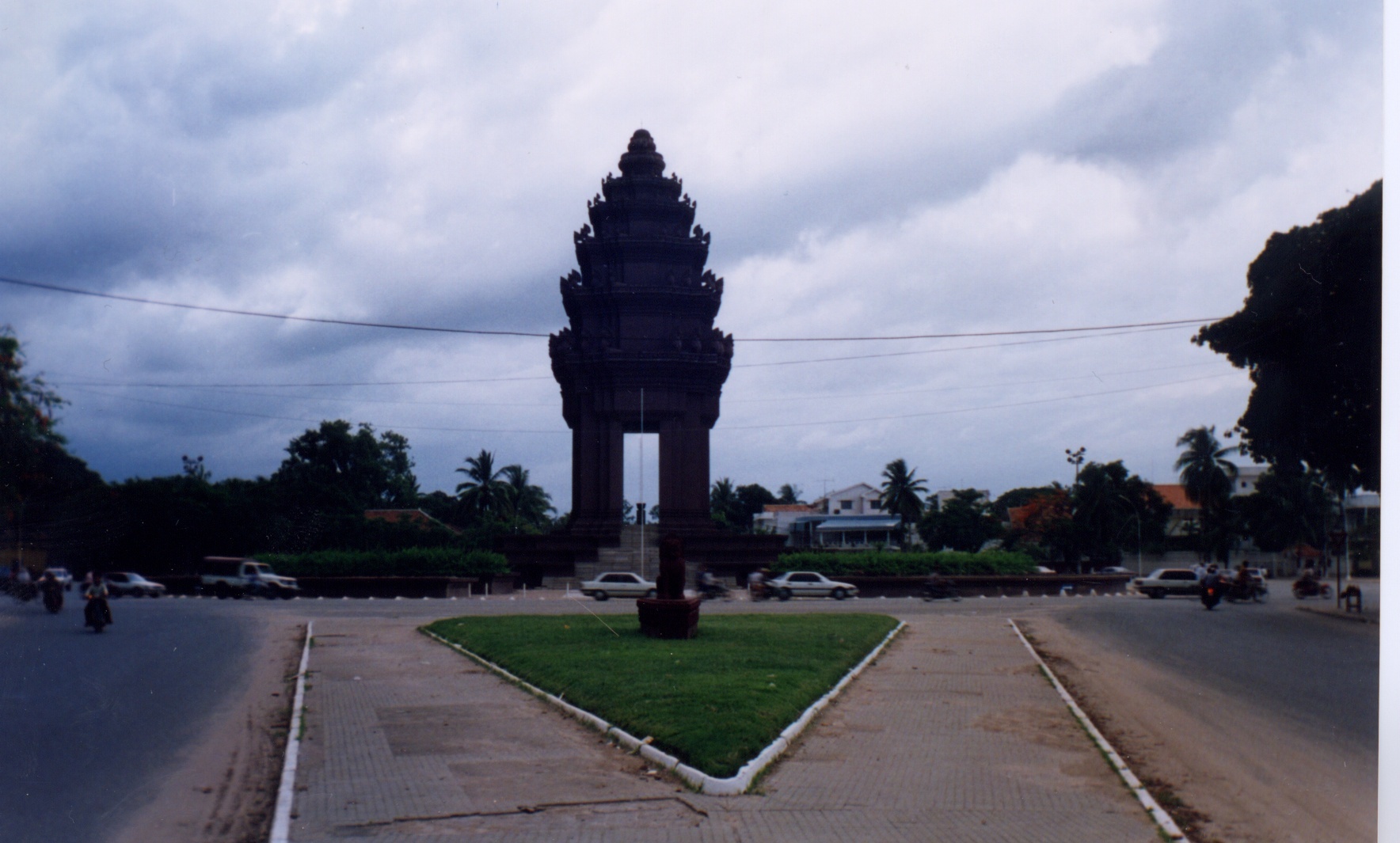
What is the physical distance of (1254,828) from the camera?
722 centimetres

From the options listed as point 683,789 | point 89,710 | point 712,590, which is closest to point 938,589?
point 712,590

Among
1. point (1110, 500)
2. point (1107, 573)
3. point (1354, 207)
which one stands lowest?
point (1107, 573)

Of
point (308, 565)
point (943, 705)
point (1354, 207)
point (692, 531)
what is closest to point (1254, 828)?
point (943, 705)

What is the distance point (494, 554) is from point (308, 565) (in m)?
27.4

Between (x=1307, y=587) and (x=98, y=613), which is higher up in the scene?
(x=98, y=613)

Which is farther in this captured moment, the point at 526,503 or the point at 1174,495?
the point at 526,503

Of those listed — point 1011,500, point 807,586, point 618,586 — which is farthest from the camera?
point 1011,500

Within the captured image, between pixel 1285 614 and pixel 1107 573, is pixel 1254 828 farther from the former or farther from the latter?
pixel 1107 573

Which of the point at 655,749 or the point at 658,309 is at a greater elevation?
the point at 658,309

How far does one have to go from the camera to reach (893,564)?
4178 cm

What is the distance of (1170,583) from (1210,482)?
2513cm

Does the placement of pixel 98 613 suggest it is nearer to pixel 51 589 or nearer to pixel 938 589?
pixel 51 589

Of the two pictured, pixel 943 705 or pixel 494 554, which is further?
pixel 494 554

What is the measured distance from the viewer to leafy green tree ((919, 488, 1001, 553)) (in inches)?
2630
